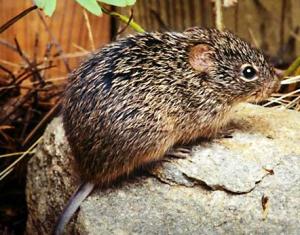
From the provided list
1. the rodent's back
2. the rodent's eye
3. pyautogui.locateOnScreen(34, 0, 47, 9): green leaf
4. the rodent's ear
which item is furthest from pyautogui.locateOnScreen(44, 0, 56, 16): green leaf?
the rodent's eye

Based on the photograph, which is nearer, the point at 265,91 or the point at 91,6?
the point at 91,6

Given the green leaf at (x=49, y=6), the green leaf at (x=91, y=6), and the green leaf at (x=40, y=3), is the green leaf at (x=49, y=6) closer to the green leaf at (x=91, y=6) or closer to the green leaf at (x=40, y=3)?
the green leaf at (x=40, y=3)

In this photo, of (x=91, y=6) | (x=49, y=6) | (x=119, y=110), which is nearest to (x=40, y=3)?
(x=49, y=6)

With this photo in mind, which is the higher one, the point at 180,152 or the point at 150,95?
the point at 150,95

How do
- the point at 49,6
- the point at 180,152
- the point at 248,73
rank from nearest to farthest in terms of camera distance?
the point at 49,6
the point at 180,152
the point at 248,73

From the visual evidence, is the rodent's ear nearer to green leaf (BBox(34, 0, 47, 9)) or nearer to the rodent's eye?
the rodent's eye

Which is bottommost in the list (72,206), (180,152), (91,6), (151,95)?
(72,206)

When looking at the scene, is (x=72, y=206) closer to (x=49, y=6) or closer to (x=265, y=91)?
(x=49, y=6)

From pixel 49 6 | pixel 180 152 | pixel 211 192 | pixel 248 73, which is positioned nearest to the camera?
pixel 49 6

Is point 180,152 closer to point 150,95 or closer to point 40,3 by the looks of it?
point 150,95
